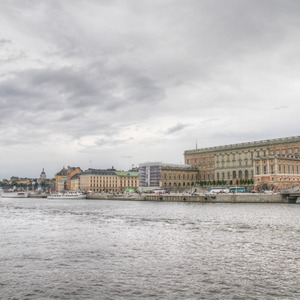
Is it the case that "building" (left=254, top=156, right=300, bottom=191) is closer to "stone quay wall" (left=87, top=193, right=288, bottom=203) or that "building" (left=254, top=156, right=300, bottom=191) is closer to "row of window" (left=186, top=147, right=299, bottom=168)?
"row of window" (left=186, top=147, right=299, bottom=168)

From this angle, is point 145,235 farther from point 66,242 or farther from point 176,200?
point 176,200

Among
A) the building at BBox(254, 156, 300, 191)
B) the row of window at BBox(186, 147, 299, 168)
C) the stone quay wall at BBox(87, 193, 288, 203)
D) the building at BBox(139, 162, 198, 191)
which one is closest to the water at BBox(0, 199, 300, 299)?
the stone quay wall at BBox(87, 193, 288, 203)

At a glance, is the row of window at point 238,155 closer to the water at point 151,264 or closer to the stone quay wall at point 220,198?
the stone quay wall at point 220,198


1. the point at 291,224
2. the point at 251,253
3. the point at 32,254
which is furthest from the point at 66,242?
the point at 291,224

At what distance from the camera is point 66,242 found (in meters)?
33.3

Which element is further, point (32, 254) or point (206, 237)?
point (206, 237)

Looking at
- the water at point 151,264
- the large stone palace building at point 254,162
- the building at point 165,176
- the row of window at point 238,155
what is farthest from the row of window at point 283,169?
the water at point 151,264

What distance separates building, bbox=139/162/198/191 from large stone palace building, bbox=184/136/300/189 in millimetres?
4885

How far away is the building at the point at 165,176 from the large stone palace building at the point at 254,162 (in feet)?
16.0

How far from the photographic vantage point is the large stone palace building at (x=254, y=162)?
117500 mm

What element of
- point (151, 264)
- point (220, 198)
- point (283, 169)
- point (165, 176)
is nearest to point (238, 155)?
point (165, 176)

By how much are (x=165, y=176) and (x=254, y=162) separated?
54.2 m

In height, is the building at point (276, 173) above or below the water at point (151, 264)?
above

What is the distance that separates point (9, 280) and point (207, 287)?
34.6 feet
